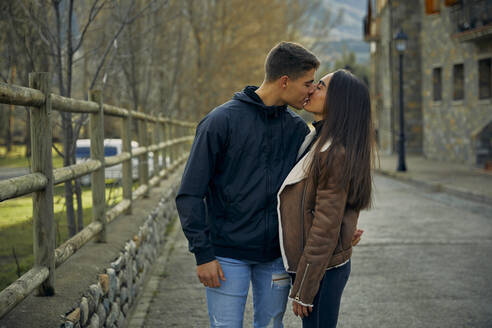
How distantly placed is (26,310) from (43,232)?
0.46 m

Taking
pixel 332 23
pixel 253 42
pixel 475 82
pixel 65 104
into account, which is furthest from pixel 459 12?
pixel 65 104

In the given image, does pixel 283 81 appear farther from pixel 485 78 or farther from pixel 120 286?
pixel 485 78

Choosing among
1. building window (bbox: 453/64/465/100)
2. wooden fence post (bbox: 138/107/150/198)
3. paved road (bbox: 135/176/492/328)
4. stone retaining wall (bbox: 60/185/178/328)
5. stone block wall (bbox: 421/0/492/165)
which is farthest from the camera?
building window (bbox: 453/64/465/100)

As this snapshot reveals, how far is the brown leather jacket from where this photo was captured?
9.46 ft

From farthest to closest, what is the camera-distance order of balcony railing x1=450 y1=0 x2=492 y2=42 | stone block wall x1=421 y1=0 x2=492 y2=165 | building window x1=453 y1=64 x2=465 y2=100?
building window x1=453 y1=64 x2=465 y2=100 < stone block wall x1=421 y1=0 x2=492 y2=165 < balcony railing x1=450 y1=0 x2=492 y2=42

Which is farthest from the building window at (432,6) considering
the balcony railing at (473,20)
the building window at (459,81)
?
the building window at (459,81)

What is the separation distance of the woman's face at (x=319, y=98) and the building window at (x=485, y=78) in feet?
69.3

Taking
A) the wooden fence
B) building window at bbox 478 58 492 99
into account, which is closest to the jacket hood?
the wooden fence

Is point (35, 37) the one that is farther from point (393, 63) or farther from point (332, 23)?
point (332, 23)

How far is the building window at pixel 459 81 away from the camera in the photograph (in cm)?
2528

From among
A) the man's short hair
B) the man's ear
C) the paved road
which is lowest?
the paved road

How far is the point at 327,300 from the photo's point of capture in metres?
2.99

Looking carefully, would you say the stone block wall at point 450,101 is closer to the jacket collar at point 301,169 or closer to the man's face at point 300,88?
the man's face at point 300,88

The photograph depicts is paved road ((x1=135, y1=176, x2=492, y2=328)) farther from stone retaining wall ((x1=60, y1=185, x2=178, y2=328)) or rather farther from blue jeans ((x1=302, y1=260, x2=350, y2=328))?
blue jeans ((x1=302, y1=260, x2=350, y2=328))
